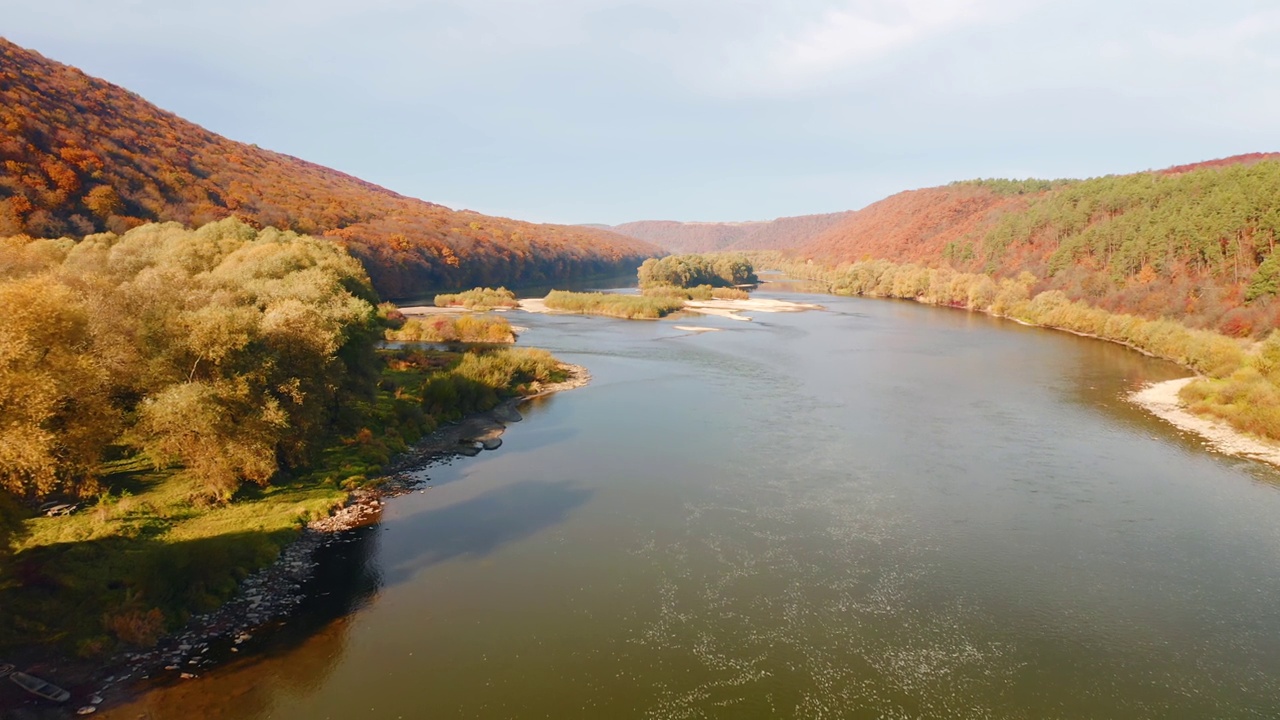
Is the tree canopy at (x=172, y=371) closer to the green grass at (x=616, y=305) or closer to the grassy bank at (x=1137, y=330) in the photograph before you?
the grassy bank at (x=1137, y=330)

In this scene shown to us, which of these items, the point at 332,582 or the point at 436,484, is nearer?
the point at 332,582

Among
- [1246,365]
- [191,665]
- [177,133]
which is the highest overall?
[177,133]

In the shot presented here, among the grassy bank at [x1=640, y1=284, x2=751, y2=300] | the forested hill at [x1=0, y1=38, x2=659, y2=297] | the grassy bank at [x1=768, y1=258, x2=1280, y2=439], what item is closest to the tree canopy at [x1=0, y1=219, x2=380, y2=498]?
the forested hill at [x1=0, y1=38, x2=659, y2=297]

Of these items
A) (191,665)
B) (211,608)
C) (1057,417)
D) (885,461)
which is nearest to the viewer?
(191,665)

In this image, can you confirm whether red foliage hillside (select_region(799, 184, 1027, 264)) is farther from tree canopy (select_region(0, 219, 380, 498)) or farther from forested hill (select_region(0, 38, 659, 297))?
tree canopy (select_region(0, 219, 380, 498))

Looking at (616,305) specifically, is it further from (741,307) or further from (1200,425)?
(1200,425)

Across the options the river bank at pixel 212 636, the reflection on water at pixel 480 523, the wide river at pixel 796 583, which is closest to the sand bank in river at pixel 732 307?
the wide river at pixel 796 583

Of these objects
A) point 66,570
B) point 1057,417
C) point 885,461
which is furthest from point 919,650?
point 1057,417

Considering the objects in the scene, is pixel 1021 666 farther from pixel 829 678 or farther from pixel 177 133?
pixel 177 133
